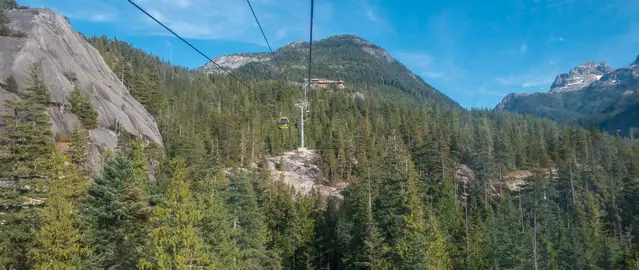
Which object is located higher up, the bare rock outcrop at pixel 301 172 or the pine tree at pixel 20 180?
the pine tree at pixel 20 180

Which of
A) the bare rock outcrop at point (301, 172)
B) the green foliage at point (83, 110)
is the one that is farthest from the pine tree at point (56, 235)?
the bare rock outcrop at point (301, 172)

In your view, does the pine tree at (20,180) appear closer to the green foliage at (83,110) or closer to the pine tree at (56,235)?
the pine tree at (56,235)

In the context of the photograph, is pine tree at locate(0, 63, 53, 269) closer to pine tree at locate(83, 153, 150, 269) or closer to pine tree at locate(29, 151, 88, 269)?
pine tree at locate(29, 151, 88, 269)

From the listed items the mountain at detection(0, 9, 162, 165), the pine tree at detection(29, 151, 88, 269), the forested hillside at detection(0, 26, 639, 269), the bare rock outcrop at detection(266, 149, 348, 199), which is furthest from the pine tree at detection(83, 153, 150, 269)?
the bare rock outcrop at detection(266, 149, 348, 199)

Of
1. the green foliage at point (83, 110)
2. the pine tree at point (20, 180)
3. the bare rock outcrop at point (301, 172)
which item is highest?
the green foliage at point (83, 110)

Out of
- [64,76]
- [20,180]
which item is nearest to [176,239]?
[20,180]
